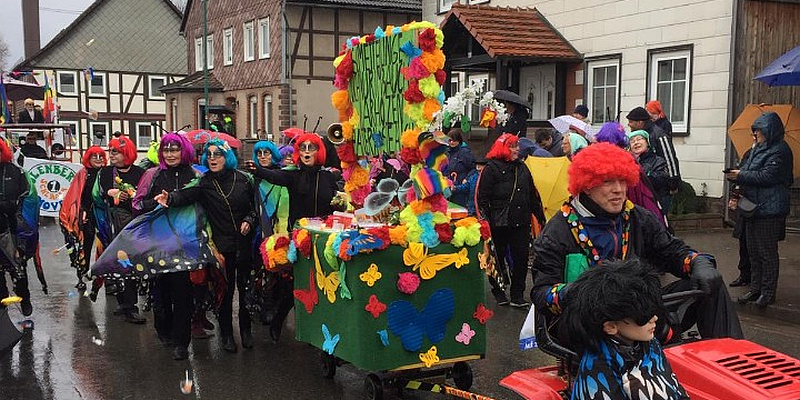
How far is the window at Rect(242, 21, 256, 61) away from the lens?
31047 millimetres

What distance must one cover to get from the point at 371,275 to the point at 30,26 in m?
49.4

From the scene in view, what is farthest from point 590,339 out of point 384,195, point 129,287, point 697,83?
point 697,83

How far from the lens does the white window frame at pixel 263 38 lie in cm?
2988

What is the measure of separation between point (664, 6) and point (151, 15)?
3643cm

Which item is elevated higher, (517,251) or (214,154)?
(214,154)

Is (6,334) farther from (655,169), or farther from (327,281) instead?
(655,169)

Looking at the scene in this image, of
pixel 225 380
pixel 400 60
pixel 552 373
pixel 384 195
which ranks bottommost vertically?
pixel 225 380

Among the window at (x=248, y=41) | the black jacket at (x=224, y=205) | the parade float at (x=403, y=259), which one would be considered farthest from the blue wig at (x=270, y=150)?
the window at (x=248, y=41)

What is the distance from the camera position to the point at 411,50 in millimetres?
4941

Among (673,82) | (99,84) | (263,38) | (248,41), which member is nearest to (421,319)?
(673,82)

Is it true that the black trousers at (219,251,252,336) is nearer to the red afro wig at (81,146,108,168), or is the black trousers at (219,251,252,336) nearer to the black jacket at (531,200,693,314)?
the red afro wig at (81,146,108,168)

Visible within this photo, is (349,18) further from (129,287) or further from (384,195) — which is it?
(384,195)

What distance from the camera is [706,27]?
1268cm

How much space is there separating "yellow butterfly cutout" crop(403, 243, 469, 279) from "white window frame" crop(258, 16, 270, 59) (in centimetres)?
2609
